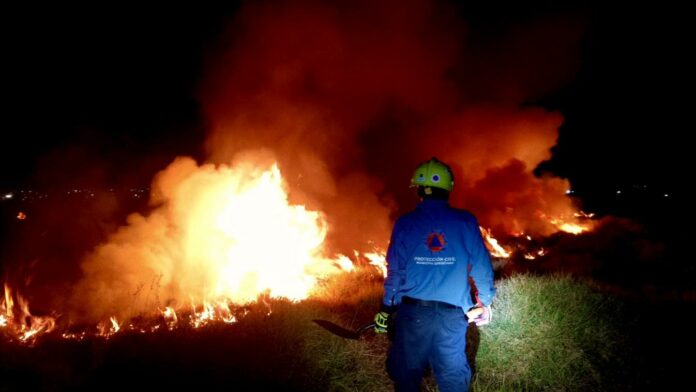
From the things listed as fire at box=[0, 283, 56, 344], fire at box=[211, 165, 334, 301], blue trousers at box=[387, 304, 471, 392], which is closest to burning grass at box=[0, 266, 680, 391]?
fire at box=[0, 283, 56, 344]

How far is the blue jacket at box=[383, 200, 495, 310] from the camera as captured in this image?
11.3ft

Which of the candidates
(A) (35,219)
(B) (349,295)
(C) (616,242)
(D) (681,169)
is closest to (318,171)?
(B) (349,295)

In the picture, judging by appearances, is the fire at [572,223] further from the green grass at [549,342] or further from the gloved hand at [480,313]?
the gloved hand at [480,313]

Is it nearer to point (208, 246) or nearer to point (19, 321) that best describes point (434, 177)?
point (208, 246)

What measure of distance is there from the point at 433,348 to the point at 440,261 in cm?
72

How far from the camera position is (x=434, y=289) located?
3.42m

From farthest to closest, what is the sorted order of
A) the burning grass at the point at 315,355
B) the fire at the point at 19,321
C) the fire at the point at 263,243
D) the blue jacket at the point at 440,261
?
the fire at the point at 263,243 → the fire at the point at 19,321 → the burning grass at the point at 315,355 → the blue jacket at the point at 440,261

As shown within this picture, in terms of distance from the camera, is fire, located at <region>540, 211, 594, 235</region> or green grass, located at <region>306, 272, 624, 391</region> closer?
green grass, located at <region>306, 272, 624, 391</region>

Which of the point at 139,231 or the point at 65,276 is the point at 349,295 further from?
the point at 65,276

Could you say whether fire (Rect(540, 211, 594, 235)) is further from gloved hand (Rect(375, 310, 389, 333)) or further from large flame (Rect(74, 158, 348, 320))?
gloved hand (Rect(375, 310, 389, 333))

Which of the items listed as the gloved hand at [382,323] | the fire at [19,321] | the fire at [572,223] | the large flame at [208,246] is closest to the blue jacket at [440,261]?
the gloved hand at [382,323]

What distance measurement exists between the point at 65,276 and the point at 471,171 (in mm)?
19058

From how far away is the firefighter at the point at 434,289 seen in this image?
3350 millimetres

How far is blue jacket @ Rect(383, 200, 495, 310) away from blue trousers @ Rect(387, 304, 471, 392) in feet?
0.48
